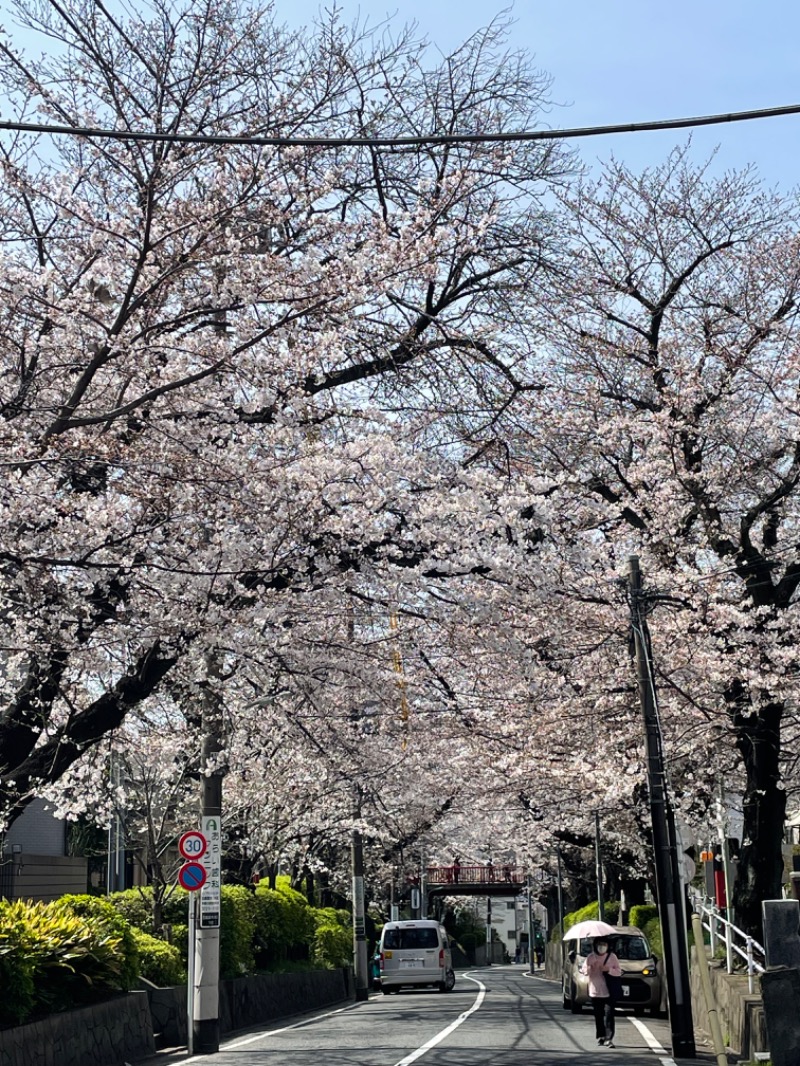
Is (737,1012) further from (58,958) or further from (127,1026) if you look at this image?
(58,958)

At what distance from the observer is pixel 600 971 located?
1964cm

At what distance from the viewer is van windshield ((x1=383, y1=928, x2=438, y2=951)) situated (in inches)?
1537

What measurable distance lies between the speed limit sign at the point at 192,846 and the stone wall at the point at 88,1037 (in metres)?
2.12

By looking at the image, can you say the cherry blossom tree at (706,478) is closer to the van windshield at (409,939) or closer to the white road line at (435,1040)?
the white road line at (435,1040)

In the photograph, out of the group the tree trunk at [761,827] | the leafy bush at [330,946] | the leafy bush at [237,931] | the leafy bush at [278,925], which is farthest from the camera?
the leafy bush at [330,946]

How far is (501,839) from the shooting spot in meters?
52.9

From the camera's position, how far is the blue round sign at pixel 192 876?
1853 cm

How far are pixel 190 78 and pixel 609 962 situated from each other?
1474 cm

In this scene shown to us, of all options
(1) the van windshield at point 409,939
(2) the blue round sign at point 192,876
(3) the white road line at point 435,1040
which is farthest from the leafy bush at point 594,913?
(2) the blue round sign at point 192,876

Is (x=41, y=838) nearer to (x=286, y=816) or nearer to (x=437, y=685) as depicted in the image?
(x=286, y=816)

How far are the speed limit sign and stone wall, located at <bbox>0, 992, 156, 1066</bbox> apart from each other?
83.5 inches

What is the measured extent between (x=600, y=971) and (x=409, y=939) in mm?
20538

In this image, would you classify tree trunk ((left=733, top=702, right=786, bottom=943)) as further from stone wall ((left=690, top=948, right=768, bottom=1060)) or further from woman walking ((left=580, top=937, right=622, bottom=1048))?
woman walking ((left=580, top=937, right=622, bottom=1048))

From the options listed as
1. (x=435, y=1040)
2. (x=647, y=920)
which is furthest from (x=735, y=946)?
(x=647, y=920)
